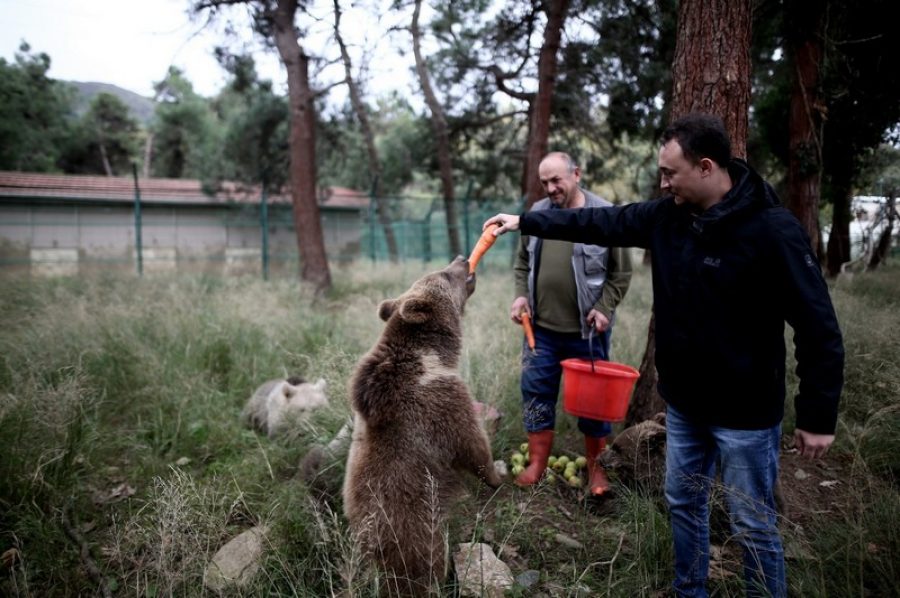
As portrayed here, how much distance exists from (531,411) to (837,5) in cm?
746

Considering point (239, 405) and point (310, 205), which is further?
point (310, 205)

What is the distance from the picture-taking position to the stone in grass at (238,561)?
2763 millimetres

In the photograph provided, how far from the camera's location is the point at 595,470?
3816 mm

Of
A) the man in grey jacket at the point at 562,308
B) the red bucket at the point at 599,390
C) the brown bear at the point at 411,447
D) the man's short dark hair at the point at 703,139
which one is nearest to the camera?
the man's short dark hair at the point at 703,139

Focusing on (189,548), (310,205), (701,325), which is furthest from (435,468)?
(310,205)

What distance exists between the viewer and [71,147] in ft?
106

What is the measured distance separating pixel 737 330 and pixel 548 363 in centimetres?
195

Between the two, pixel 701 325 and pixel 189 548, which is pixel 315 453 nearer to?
pixel 189 548

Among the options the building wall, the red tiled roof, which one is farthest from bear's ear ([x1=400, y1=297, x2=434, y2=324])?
the building wall

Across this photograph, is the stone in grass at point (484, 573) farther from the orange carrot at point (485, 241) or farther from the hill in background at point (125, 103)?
the hill in background at point (125, 103)

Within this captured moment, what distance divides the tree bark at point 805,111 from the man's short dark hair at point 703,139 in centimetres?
703

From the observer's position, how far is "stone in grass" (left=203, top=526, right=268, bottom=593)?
2.76 metres

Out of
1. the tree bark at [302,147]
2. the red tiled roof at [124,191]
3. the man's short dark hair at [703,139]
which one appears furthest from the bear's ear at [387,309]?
the red tiled roof at [124,191]

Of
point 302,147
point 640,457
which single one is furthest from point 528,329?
point 302,147
